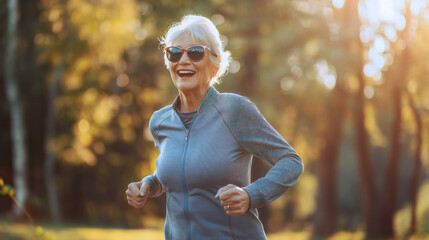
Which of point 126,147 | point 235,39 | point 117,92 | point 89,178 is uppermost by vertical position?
point 235,39

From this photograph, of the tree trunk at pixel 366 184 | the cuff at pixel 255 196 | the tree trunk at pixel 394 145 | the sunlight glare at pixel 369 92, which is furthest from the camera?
the sunlight glare at pixel 369 92

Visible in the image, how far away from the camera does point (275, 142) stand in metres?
2.99

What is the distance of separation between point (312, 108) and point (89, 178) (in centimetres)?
1324

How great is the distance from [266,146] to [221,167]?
0.24 m

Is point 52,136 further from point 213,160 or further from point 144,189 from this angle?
point 213,160

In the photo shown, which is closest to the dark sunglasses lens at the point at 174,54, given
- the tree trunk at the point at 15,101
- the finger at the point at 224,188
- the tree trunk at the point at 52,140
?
the finger at the point at 224,188

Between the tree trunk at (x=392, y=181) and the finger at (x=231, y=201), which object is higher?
the finger at (x=231, y=201)

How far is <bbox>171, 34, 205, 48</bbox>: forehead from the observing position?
3.17 m

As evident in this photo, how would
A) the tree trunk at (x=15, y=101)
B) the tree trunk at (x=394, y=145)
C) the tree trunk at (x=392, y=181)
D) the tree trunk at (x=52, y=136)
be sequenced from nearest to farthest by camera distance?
the tree trunk at (x=394, y=145), the tree trunk at (x=15, y=101), the tree trunk at (x=392, y=181), the tree trunk at (x=52, y=136)

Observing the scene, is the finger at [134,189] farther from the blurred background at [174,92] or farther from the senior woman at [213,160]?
the blurred background at [174,92]

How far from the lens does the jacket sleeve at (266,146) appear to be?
2920 millimetres

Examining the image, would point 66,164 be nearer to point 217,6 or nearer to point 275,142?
point 217,6

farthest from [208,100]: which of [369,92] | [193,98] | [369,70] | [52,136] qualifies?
[52,136]

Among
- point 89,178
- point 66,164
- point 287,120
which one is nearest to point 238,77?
point 287,120
